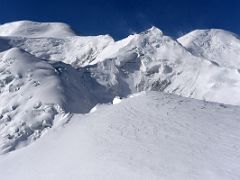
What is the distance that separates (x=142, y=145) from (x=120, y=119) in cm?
406

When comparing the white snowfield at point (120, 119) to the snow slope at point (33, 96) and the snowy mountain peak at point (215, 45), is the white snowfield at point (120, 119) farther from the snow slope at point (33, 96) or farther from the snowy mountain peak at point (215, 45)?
the snowy mountain peak at point (215, 45)

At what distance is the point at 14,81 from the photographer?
124 feet

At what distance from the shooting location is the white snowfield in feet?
65.0

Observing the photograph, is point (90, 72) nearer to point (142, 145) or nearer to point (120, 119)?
point (120, 119)

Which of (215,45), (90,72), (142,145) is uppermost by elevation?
(142,145)

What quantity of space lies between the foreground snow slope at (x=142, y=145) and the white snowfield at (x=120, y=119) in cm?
4

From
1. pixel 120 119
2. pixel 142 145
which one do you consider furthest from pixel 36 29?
pixel 142 145

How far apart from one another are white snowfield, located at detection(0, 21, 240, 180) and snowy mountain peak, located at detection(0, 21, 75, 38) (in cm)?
2869

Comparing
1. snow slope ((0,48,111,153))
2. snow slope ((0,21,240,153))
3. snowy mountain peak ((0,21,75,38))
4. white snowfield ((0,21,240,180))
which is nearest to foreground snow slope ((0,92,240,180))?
white snowfield ((0,21,240,180))

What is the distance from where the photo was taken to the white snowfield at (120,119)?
65.0 ft

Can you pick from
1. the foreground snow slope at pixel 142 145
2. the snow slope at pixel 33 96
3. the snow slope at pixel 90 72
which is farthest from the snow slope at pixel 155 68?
the foreground snow slope at pixel 142 145

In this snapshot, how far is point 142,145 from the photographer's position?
2180cm

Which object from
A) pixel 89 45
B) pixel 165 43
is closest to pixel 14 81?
pixel 165 43

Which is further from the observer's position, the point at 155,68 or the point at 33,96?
the point at 155,68
